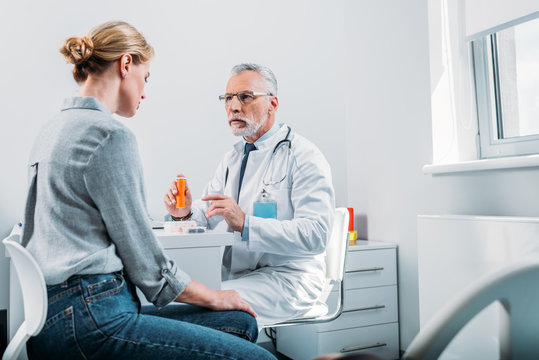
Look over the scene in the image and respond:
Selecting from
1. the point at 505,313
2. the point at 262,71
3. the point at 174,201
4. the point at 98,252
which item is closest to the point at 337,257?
the point at 174,201

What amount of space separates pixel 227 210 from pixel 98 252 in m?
0.67

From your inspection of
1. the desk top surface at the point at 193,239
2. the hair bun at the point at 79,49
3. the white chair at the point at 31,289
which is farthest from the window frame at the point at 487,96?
the white chair at the point at 31,289

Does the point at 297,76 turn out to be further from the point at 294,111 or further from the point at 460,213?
the point at 460,213

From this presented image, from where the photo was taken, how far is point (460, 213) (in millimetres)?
2230

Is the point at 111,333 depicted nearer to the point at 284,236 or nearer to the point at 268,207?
the point at 284,236

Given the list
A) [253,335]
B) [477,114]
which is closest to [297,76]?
[477,114]

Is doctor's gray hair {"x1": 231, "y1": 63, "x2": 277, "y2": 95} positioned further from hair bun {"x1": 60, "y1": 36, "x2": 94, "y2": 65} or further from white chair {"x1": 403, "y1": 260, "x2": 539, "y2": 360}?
white chair {"x1": 403, "y1": 260, "x2": 539, "y2": 360}

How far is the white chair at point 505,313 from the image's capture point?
479mm

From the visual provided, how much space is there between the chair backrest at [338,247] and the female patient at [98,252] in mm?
980

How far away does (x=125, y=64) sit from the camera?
119 centimetres

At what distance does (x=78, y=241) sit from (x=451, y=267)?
59.8 inches

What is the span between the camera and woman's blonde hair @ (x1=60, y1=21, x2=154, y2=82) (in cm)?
112

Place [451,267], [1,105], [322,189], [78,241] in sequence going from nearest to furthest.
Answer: [78,241]
[322,189]
[451,267]
[1,105]

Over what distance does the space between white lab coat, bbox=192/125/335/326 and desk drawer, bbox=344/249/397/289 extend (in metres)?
0.65
